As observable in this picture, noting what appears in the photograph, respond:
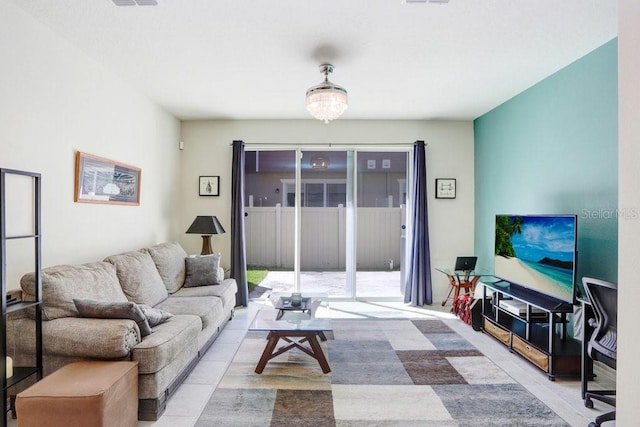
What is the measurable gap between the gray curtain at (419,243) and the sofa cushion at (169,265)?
3012 millimetres

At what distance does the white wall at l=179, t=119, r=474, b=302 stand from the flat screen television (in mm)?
1305

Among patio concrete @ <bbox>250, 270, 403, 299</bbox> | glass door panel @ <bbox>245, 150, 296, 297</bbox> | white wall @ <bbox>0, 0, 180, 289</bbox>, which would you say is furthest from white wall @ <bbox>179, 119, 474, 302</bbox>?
white wall @ <bbox>0, 0, 180, 289</bbox>

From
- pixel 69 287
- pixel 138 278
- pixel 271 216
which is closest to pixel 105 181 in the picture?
pixel 138 278

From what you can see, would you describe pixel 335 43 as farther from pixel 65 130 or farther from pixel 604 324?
pixel 604 324

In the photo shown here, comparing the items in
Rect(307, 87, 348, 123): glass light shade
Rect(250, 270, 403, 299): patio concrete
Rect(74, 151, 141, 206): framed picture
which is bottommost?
Rect(250, 270, 403, 299): patio concrete

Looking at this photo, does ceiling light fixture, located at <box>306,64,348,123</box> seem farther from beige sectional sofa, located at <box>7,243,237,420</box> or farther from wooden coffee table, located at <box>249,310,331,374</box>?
beige sectional sofa, located at <box>7,243,237,420</box>

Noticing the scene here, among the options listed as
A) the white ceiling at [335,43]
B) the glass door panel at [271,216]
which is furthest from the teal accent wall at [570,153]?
the glass door panel at [271,216]

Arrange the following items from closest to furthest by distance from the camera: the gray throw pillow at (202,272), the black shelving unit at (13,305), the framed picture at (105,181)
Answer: the black shelving unit at (13,305), the framed picture at (105,181), the gray throw pillow at (202,272)

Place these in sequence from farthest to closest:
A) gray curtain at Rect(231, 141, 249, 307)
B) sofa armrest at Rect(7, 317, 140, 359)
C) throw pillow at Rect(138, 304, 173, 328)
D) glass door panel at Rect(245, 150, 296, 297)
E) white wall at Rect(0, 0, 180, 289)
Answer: glass door panel at Rect(245, 150, 296, 297) < gray curtain at Rect(231, 141, 249, 307) < throw pillow at Rect(138, 304, 173, 328) < white wall at Rect(0, 0, 180, 289) < sofa armrest at Rect(7, 317, 140, 359)

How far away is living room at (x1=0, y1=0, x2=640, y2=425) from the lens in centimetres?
234

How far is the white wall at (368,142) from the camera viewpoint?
5.28m

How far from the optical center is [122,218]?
378 centimetres

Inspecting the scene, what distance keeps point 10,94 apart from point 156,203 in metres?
2.29

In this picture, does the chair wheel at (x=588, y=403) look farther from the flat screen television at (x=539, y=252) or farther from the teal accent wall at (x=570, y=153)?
the teal accent wall at (x=570, y=153)
